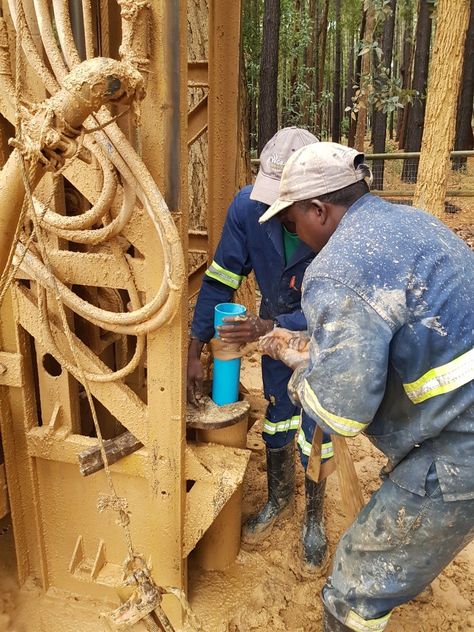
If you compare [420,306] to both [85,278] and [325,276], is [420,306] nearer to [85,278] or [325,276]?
[325,276]

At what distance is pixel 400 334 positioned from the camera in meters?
1.79

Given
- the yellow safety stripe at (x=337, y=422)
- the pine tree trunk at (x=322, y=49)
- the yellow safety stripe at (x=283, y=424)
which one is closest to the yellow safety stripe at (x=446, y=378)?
the yellow safety stripe at (x=337, y=422)

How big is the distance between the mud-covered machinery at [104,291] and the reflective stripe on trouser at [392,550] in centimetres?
61

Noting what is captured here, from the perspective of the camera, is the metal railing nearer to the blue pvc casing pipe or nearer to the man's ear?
the blue pvc casing pipe

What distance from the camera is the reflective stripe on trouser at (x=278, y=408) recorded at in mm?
3199

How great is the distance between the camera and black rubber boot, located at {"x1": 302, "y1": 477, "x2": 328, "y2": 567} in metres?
3.11

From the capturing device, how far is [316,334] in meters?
1.80

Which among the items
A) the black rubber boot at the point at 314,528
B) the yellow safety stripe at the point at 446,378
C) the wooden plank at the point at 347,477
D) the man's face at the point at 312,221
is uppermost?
the man's face at the point at 312,221

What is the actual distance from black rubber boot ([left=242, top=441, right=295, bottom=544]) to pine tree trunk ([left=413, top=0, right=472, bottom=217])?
4.23m

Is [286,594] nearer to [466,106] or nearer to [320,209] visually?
[320,209]

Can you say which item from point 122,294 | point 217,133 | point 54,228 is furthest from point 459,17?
point 54,228

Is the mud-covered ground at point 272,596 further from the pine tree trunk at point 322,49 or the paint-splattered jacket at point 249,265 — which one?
the pine tree trunk at point 322,49

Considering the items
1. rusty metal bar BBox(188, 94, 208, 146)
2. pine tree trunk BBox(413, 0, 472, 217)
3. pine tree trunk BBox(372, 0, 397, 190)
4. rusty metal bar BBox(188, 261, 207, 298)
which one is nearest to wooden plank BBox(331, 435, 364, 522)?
rusty metal bar BBox(188, 261, 207, 298)

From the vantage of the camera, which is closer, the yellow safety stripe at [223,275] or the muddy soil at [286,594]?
the muddy soil at [286,594]
